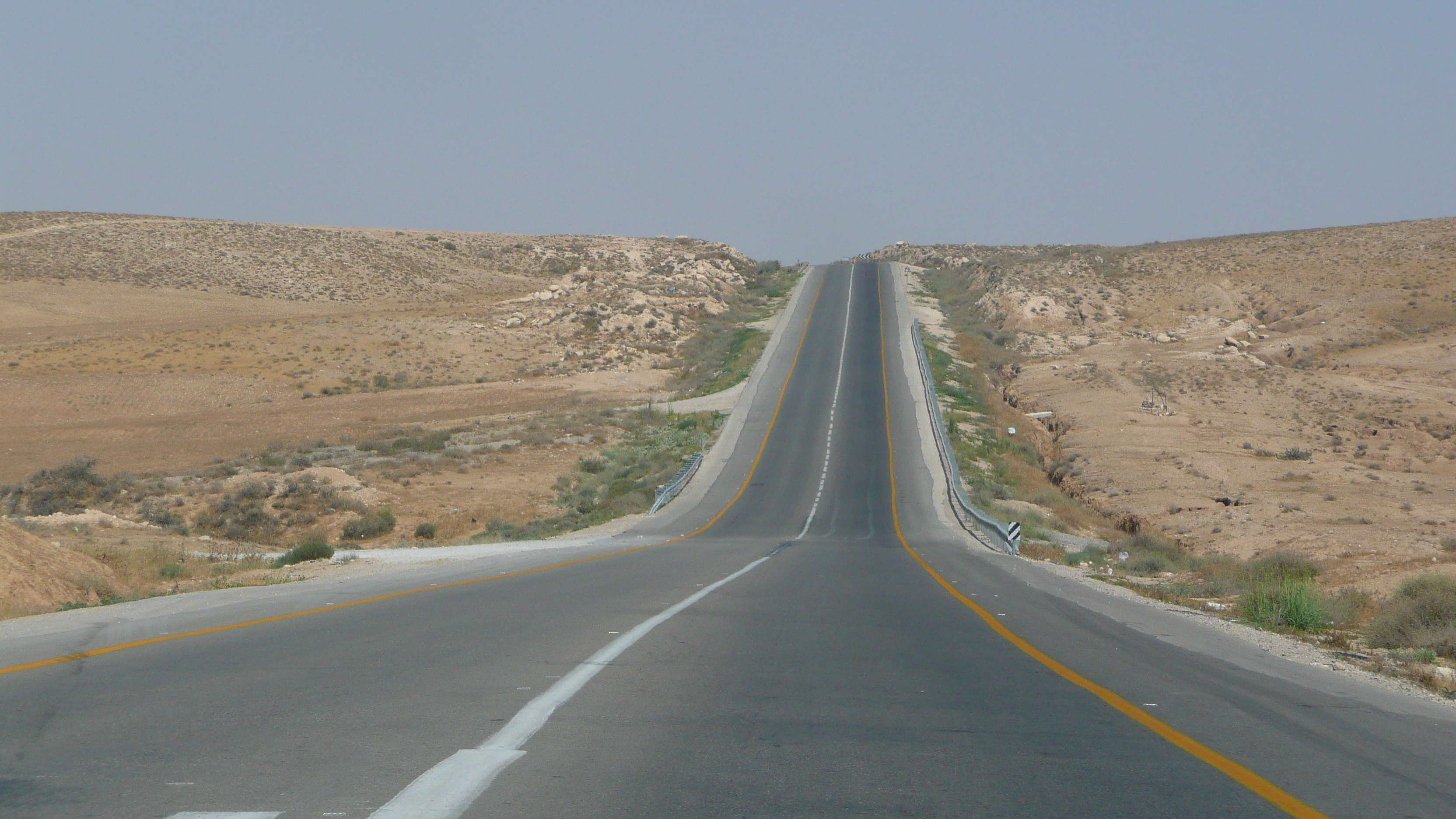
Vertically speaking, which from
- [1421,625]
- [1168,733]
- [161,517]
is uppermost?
[1168,733]

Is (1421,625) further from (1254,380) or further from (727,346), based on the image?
(727,346)

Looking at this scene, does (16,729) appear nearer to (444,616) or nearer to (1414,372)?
(444,616)

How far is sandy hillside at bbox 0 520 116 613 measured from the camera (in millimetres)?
14055

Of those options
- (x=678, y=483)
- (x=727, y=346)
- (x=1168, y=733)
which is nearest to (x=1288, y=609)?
(x=1168, y=733)

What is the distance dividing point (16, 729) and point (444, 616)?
18.0 ft

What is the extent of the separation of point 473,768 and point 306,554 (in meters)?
18.2

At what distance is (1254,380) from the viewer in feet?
196

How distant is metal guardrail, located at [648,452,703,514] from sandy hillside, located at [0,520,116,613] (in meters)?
21.7

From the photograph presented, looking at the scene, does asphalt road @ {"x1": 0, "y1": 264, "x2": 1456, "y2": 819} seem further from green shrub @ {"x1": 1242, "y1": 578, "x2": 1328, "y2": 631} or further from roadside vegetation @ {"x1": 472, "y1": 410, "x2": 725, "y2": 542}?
roadside vegetation @ {"x1": 472, "y1": 410, "x2": 725, "y2": 542}

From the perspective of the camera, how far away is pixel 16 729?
6.05 meters

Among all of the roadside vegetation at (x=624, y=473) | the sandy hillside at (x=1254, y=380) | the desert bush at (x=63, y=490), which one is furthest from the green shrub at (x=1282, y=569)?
Answer: the desert bush at (x=63, y=490)

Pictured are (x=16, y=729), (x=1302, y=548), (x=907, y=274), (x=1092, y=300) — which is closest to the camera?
(x=16, y=729)

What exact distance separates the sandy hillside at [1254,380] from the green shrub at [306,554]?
66.0 feet

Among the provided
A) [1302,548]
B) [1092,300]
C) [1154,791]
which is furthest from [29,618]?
[1092,300]
